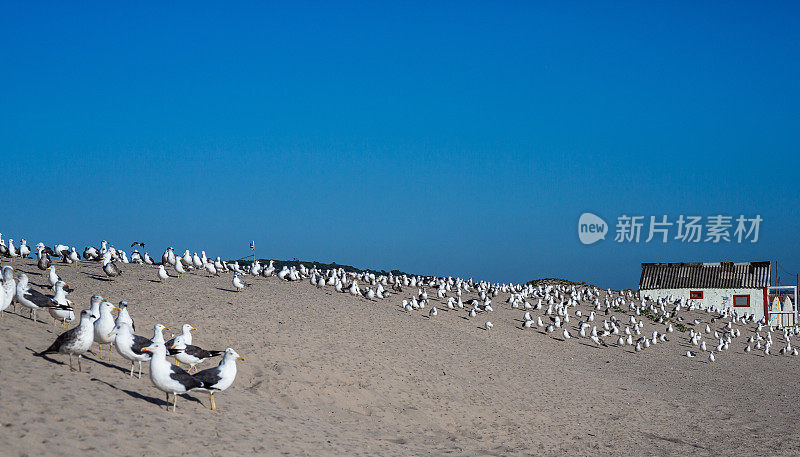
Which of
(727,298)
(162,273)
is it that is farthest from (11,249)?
(727,298)

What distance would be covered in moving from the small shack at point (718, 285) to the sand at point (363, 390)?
26794 millimetres

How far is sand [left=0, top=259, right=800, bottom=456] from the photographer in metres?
12.0

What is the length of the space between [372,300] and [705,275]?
4167 centimetres

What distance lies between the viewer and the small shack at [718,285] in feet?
203

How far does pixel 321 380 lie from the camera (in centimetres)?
2006

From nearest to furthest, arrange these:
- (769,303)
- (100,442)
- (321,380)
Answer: (100,442) → (321,380) → (769,303)

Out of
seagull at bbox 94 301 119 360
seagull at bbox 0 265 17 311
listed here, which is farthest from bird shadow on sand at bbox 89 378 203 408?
seagull at bbox 0 265 17 311

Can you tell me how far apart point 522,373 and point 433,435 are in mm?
9641

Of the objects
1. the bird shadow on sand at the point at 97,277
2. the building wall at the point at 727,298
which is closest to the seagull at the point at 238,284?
the bird shadow on sand at the point at 97,277

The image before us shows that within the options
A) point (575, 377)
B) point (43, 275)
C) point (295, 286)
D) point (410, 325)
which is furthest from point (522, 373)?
point (43, 275)

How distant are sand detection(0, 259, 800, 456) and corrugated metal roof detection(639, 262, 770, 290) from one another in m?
27.6

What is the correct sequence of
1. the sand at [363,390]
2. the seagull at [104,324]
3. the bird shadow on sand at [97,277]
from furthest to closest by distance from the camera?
the bird shadow on sand at [97,277] → the seagull at [104,324] → the sand at [363,390]

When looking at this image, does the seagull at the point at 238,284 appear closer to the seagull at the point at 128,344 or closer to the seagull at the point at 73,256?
the seagull at the point at 73,256

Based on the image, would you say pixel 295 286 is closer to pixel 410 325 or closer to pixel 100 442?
pixel 410 325
